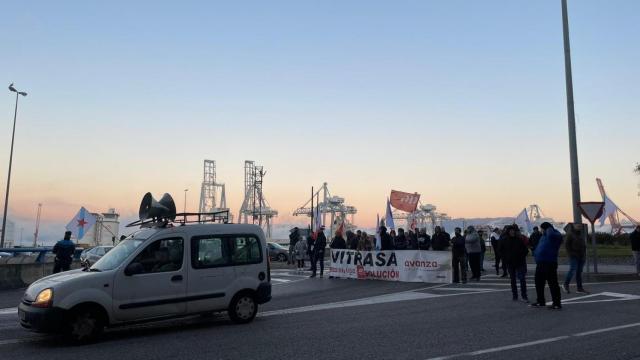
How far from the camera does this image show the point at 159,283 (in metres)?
9.19

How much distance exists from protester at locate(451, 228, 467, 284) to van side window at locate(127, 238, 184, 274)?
952 cm

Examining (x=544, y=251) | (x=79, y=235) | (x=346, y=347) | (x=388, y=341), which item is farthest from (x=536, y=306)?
(x=79, y=235)

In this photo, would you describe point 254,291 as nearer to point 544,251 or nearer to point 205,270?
point 205,270

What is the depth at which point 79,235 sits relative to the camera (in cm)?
3055

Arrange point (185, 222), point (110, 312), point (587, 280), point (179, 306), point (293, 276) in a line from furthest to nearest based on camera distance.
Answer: point (293, 276) → point (587, 280) → point (185, 222) → point (179, 306) → point (110, 312)

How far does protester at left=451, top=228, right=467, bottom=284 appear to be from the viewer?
54.8ft

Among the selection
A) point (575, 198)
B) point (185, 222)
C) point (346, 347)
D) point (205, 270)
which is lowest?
point (346, 347)

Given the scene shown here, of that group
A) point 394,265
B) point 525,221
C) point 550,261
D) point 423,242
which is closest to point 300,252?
point 423,242

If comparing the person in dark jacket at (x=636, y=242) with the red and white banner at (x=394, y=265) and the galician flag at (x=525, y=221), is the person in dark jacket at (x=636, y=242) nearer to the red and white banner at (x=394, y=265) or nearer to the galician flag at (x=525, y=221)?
the red and white banner at (x=394, y=265)

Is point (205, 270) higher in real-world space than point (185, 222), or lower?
lower

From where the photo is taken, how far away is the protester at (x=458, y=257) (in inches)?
658

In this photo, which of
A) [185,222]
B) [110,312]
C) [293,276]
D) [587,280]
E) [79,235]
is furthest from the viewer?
[79,235]

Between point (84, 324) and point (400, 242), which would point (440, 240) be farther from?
point (84, 324)

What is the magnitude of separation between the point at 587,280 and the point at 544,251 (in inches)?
272
